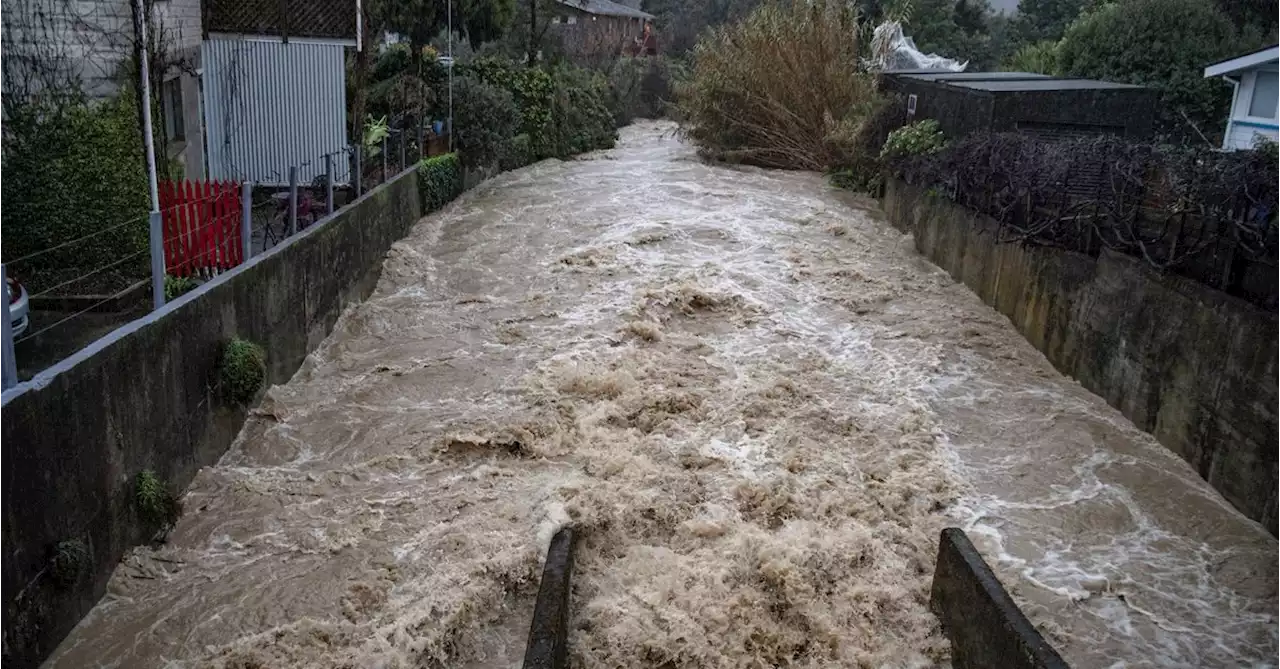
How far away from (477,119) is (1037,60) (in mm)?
16298

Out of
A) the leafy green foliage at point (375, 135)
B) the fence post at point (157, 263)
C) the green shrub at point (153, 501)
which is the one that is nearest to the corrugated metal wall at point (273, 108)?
the leafy green foliage at point (375, 135)

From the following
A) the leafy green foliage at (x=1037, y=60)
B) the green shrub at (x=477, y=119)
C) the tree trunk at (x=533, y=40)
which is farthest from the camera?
the tree trunk at (x=533, y=40)

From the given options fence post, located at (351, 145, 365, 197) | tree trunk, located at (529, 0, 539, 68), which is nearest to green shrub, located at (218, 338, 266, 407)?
fence post, located at (351, 145, 365, 197)

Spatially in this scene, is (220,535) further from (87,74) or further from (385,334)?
(87,74)

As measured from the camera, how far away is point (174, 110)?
13.7 m

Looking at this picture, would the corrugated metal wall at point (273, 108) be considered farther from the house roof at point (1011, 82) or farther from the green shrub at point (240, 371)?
the house roof at point (1011, 82)

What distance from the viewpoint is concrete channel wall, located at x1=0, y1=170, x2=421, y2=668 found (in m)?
5.49

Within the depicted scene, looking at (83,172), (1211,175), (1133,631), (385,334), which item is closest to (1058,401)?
(1211,175)

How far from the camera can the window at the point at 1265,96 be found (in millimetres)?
18984

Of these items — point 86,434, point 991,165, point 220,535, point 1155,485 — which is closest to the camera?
point 86,434

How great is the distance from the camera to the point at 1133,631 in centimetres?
664

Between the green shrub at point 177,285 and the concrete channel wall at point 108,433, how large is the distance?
452mm

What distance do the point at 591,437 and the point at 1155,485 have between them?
16.5 feet

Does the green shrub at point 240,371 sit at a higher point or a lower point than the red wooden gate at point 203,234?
lower
